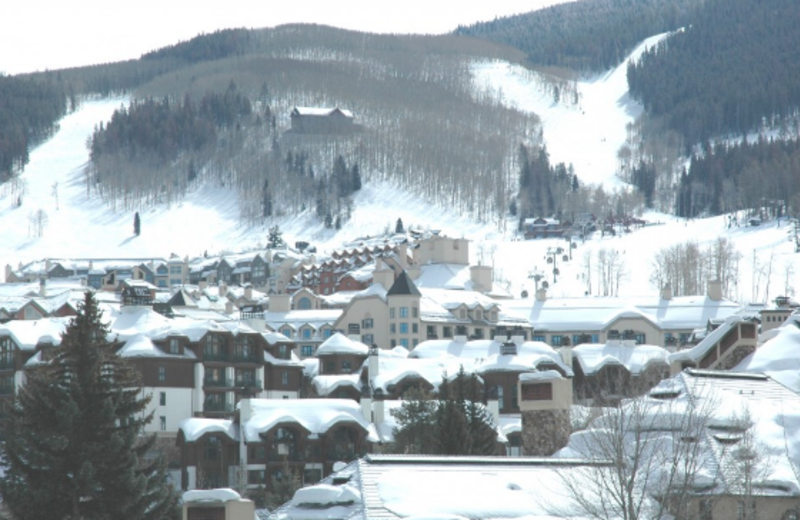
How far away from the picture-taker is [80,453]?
4241 centimetres

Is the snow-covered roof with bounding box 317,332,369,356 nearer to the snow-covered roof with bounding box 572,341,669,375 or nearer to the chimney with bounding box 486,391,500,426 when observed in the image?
the snow-covered roof with bounding box 572,341,669,375

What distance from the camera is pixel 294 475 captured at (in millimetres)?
74875

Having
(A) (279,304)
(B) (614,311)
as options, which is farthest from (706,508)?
(A) (279,304)

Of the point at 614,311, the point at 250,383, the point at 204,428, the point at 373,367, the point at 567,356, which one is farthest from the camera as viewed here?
the point at 614,311

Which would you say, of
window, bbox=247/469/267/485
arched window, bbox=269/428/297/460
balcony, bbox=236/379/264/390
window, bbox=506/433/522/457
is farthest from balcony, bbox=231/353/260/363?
window, bbox=506/433/522/457

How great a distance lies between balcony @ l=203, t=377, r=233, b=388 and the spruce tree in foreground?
4330 centimetres

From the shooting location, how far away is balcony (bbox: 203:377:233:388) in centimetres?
8762

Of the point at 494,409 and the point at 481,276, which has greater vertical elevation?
the point at 494,409

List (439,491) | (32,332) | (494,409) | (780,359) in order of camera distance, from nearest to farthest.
Answer: (439,491) < (780,359) < (494,409) < (32,332)

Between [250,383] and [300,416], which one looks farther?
[250,383]

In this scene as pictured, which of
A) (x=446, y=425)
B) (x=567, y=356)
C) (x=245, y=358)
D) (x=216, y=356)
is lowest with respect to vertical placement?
(x=567, y=356)

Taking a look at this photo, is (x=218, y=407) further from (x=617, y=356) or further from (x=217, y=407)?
(x=617, y=356)

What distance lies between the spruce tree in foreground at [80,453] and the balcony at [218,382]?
4330 cm

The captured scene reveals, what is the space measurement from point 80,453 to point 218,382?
45774mm
